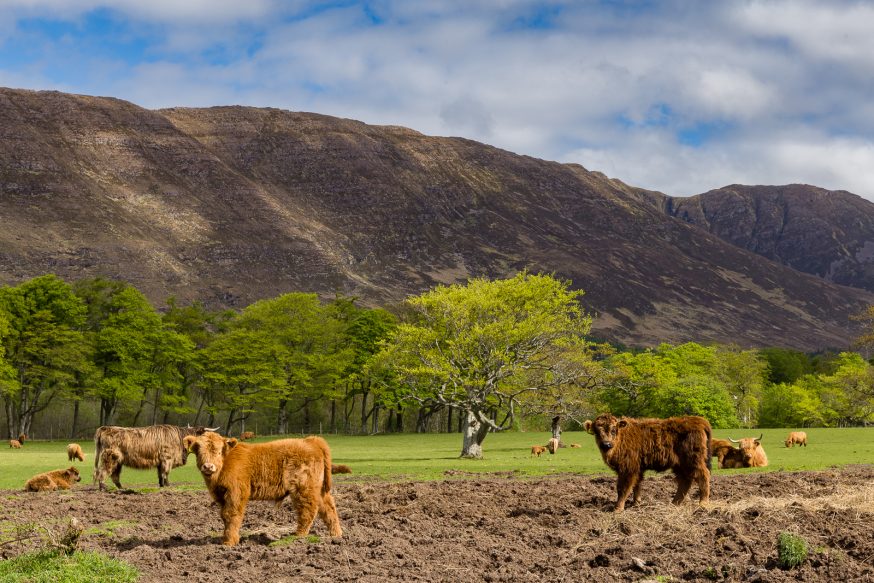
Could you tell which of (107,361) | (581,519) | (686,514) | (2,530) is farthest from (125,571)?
(107,361)

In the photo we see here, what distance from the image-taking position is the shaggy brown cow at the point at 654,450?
51.2 feet

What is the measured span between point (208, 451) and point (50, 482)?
11952mm

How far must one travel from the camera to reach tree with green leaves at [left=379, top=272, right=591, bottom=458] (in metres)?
39.6

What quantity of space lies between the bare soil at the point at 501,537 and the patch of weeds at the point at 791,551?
110 millimetres

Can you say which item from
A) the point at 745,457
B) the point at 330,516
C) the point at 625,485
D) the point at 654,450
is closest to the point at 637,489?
the point at 625,485

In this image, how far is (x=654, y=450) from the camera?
15.9 metres

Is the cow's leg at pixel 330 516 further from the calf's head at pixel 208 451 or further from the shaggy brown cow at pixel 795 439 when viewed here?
the shaggy brown cow at pixel 795 439

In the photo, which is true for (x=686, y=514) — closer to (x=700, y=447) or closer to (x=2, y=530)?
(x=700, y=447)

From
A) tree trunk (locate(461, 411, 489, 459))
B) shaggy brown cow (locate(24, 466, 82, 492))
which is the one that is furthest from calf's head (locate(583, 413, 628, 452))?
tree trunk (locate(461, 411, 489, 459))

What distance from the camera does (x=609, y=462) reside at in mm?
15766

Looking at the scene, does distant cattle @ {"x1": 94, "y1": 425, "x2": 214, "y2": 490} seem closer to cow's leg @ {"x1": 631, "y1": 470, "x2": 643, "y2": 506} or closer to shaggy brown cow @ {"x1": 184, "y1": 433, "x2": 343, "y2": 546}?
shaggy brown cow @ {"x1": 184, "y1": 433, "x2": 343, "y2": 546}

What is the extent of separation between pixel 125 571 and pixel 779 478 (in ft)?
52.5

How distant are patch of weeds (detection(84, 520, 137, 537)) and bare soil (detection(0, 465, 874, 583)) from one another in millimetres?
21

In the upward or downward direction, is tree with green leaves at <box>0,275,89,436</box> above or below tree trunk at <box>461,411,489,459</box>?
above
